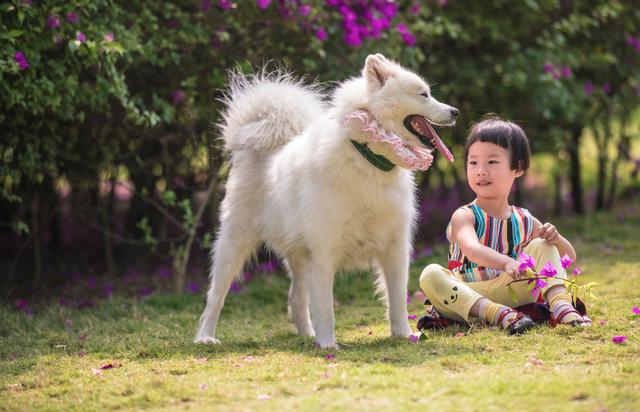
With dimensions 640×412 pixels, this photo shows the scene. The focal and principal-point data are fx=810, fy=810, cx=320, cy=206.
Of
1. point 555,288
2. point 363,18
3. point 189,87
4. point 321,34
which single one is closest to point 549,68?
point 363,18

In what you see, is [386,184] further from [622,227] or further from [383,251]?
[622,227]

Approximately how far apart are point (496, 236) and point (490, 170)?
0.35 metres

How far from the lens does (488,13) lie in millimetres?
8008

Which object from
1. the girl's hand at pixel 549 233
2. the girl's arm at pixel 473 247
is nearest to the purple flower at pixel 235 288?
the girl's arm at pixel 473 247

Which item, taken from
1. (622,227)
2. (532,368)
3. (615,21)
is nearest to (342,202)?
(532,368)

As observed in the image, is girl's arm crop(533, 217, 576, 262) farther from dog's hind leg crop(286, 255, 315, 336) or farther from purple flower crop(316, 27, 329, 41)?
purple flower crop(316, 27, 329, 41)

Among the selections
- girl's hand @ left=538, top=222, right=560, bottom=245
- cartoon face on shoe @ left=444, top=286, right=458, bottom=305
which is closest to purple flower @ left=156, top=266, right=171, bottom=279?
cartoon face on shoe @ left=444, top=286, right=458, bottom=305

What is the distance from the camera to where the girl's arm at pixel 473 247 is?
13.1ft

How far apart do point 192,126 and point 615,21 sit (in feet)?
16.4

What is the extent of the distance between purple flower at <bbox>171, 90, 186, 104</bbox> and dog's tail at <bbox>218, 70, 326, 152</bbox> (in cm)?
131

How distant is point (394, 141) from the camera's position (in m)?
3.93

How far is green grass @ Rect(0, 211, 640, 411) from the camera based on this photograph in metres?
3.04

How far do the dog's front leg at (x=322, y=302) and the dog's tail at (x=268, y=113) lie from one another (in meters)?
0.94

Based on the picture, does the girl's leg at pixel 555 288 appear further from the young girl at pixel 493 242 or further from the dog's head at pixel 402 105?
the dog's head at pixel 402 105
